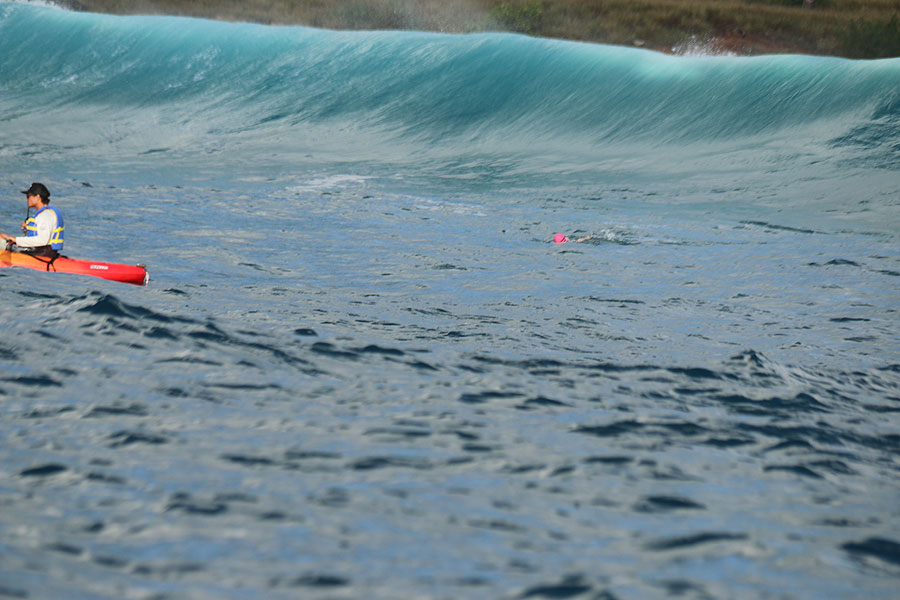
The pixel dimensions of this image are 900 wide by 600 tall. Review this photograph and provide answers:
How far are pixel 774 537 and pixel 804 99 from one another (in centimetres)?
1756

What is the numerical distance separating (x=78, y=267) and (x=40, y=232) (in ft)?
1.75

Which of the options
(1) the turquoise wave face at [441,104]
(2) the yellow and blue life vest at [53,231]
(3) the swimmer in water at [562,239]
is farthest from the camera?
(1) the turquoise wave face at [441,104]

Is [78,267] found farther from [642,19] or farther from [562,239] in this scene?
[642,19]

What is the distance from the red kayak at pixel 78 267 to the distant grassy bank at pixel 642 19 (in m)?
24.1

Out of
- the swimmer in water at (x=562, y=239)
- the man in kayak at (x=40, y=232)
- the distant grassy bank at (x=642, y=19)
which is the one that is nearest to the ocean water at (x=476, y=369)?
the swimmer in water at (x=562, y=239)

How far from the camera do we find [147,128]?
23.8 metres

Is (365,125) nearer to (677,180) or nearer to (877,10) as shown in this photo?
(677,180)

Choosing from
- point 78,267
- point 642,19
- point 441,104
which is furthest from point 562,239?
point 642,19

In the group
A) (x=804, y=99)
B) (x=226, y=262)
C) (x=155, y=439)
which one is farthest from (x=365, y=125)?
(x=155, y=439)

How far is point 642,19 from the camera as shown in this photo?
109ft

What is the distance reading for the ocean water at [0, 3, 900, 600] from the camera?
4.39m

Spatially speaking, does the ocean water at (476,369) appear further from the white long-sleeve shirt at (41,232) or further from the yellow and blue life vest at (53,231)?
the yellow and blue life vest at (53,231)

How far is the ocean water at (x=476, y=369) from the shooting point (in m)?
4.39

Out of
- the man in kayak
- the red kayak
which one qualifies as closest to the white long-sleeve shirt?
the man in kayak
